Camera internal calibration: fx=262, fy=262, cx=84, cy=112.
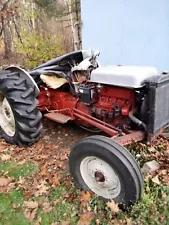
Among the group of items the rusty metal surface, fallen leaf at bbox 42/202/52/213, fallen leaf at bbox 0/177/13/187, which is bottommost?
fallen leaf at bbox 42/202/52/213

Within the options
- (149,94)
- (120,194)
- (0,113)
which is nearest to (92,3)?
(0,113)

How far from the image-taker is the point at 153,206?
8.08ft

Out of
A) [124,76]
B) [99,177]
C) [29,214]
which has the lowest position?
[29,214]

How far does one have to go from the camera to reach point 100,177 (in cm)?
253

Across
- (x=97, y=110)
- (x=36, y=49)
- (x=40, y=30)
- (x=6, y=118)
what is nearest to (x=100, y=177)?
(x=97, y=110)

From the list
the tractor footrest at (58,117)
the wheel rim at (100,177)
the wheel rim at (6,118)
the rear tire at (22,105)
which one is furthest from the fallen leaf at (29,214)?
the wheel rim at (6,118)

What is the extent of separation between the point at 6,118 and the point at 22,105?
0.62 m

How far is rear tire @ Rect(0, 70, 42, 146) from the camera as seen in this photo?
338cm

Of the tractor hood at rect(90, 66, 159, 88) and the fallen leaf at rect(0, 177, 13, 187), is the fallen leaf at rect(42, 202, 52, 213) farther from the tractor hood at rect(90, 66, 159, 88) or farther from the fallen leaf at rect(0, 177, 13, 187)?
the tractor hood at rect(90, 66, 159, 88)

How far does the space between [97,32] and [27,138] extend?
13.4 feet

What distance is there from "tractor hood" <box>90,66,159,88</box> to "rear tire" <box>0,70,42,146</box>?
2.85 feet

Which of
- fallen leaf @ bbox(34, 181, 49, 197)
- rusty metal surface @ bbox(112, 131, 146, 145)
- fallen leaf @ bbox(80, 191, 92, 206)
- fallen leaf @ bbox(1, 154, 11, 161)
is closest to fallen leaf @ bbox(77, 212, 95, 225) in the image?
fallen leaf @ bbox(80, 191, 92, 206)

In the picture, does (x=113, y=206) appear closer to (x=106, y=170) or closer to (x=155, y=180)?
(x=106, y=170)

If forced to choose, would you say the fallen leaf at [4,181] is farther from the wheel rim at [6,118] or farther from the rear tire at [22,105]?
the wheel rim at [6,118]
